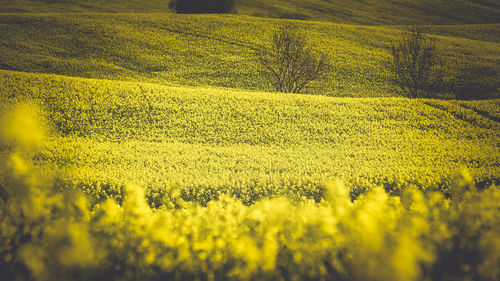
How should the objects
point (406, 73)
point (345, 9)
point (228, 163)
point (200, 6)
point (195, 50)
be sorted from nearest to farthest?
point (228, 163) < point (406, 73) < point (195, 50) < point (200, 6) < point (345, 9)

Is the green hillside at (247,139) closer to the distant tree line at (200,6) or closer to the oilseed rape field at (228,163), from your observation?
the oilseed rape field at (228,163)

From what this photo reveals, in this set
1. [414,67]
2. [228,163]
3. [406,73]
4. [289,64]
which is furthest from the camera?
[289,64]

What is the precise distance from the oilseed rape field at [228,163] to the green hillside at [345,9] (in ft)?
63.8

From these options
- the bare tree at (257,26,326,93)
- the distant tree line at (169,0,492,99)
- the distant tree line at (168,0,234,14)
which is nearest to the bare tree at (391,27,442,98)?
the distant tree line at (169,0,492,99)

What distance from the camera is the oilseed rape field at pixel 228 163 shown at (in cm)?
413

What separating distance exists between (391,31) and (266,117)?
3601cm

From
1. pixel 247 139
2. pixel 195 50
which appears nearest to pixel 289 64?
pixel 195 50

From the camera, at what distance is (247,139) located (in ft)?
47.0

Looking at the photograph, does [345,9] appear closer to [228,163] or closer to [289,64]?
[289,64]

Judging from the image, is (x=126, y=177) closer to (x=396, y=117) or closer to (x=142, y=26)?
(x=396, y=117)

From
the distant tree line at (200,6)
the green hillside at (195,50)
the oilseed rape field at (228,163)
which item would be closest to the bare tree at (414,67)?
the green hillside at (195,50)

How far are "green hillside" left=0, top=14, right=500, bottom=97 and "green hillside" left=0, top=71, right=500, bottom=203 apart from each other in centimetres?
1121

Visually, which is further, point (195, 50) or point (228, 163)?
point (195, 50)

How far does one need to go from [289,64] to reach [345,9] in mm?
42959
